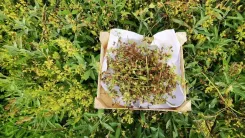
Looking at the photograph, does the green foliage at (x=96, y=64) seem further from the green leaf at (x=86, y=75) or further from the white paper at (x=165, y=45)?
the white paper at (x=165, y=45)

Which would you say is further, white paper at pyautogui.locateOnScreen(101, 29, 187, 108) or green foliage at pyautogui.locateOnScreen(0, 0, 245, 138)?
green foliage at pyautogui.locateOnScreen(0, 0, 245, 138)

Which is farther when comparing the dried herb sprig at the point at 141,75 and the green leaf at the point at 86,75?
the green leaf at the point at 86,75

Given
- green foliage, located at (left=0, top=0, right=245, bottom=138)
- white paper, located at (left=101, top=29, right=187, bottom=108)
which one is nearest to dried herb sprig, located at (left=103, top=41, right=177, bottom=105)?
white paper, located at (left=101, top=29, right=187, bottom=108)

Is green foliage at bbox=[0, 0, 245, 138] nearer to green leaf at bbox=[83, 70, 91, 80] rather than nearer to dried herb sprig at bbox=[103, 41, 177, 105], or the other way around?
green leaf at bbox=[83, 70, 91, 80]

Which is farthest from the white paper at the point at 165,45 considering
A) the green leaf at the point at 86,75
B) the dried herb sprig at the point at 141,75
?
the green leaf at the point at 86,75
